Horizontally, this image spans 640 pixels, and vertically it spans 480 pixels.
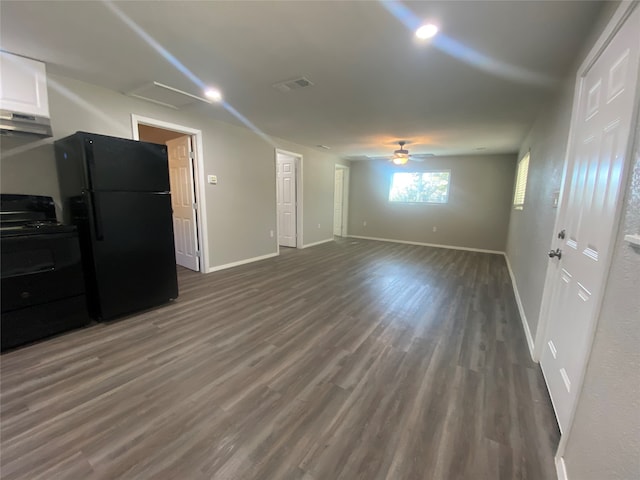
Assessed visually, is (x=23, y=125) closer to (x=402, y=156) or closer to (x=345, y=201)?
(x=402, y=156)

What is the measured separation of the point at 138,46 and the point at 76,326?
2.47 meters

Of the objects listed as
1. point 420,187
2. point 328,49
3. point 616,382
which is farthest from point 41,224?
point 420,187

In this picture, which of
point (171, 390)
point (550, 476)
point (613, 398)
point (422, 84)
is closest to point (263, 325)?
point (171, 390)

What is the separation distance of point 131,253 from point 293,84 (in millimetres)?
2363

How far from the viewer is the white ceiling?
5.27 feet

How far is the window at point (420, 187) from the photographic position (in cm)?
685

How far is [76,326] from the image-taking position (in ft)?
7.94

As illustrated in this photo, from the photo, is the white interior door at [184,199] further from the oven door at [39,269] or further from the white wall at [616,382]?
the white wall at [616,382]

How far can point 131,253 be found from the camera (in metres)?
2.68

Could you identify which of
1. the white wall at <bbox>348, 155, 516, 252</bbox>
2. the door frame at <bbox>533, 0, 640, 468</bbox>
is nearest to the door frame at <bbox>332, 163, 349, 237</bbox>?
the white wall at <bbox>348, 155, 516, 252</bbox>

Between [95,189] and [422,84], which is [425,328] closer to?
[422,84]

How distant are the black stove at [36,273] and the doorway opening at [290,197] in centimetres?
392

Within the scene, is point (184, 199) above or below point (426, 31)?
below

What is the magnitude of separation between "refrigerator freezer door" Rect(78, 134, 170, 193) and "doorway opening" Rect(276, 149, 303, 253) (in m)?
3.24
